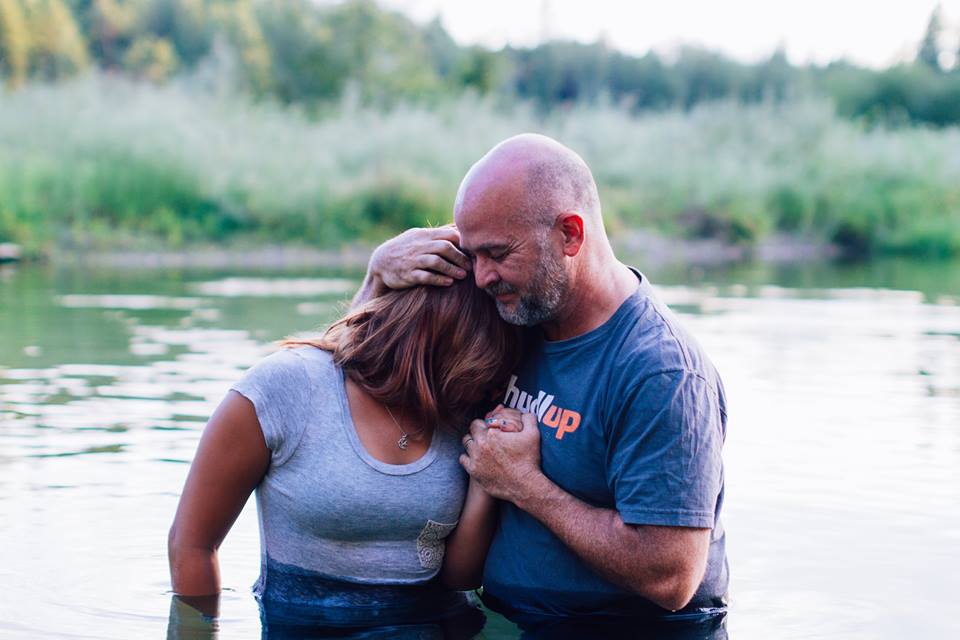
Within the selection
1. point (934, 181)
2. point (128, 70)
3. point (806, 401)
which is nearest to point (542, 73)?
point (128, 70)

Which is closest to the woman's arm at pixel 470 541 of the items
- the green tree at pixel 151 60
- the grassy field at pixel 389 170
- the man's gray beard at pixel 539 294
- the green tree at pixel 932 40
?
the man's gray beard at pixel 539 294

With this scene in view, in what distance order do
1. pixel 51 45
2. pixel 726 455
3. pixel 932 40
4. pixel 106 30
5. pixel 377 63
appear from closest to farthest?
1. pixel 726 455
2. pixel 377 63
3. pixel 51 45
4. pixel 106 30
5. pixel 932 40

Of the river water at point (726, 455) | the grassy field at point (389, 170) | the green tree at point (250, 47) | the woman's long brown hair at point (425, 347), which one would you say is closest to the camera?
the woman's long brown hair at point (425, 347)

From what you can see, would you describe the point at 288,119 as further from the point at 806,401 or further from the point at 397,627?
the point at 397,627

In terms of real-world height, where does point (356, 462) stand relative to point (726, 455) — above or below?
above

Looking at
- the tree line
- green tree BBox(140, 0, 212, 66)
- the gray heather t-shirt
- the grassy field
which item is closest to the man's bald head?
the gray heather t-shirt

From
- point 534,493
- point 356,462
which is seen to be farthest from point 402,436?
point 534,493

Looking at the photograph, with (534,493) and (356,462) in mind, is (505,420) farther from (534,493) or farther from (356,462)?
(356,462)

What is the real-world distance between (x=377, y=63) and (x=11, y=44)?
32.1 ft

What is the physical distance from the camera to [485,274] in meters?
3.88

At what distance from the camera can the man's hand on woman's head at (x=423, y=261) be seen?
12.9 feet

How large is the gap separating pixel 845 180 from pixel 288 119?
42.7 feet

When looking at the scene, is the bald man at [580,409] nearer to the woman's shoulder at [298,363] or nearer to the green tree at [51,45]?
the woman's shoulder at [298,363]

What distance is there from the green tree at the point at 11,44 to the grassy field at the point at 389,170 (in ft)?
23.8
